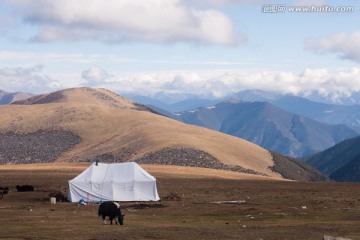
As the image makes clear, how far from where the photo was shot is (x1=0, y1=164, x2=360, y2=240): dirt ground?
33.5 metres

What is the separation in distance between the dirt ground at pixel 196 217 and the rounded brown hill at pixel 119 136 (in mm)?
71860

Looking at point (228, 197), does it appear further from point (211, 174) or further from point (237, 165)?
point (237, 165)

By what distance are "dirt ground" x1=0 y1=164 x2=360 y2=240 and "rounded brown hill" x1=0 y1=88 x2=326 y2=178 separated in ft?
236

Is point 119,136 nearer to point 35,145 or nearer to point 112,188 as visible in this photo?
point 35,145

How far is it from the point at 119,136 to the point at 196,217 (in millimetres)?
118668

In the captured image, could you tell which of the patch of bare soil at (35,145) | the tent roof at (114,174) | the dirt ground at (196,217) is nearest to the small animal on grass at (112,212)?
the dirt ground at (196,217)

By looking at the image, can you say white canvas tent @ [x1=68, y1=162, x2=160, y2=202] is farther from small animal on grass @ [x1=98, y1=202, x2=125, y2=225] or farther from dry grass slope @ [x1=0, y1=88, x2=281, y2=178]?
dry grass slope @ [x1=0, y1=88, x2=281, y2=178]

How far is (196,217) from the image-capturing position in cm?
4409

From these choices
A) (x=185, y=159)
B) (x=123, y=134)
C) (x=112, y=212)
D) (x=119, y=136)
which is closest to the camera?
(x=112, y=212)

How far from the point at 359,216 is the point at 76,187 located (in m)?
27.2

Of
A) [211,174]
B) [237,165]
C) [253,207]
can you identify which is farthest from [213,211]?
[237,165]

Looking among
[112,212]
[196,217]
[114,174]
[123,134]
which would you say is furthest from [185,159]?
[112,212]

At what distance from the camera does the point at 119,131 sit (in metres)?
170

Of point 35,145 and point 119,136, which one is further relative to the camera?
point 119,136
